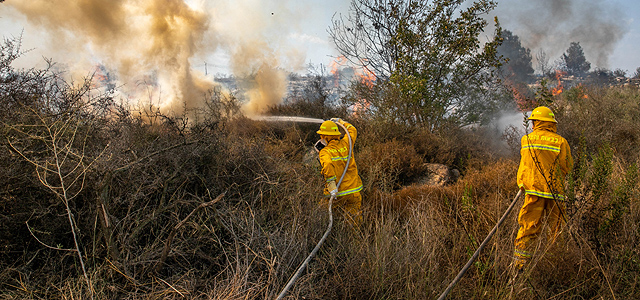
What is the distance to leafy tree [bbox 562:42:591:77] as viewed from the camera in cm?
5100

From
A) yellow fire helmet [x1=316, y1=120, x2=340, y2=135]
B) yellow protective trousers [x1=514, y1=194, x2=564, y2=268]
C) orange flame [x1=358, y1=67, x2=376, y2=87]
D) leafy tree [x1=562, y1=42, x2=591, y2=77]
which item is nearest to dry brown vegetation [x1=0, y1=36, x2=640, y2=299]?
yellow protective trousers [x1=514, y1=194, x2=564, y2=268]

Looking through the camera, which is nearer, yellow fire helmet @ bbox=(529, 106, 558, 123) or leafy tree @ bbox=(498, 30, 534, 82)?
yellow fire helmet @ bbox=(529, 106, 558, 123)

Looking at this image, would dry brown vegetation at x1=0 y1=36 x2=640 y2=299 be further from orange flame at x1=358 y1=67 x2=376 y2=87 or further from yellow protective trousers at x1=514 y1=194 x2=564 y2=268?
orange flame at x1=358 y1=67 x2=376 y2=87

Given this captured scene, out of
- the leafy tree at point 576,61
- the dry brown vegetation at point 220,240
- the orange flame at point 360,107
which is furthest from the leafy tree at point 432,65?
the leafy tree at point 576,61

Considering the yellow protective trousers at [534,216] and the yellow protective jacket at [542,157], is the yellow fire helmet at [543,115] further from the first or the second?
the yellow protective trousers at [534,216]

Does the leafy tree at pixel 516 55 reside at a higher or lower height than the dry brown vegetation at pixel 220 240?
higher

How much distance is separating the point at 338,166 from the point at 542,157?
243cm

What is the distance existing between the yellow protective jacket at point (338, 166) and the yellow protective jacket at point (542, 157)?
2.04 metres

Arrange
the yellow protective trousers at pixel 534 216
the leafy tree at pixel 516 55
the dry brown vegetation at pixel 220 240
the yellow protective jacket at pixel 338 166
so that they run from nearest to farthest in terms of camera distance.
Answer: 1. the dry brown vegetation at pixel 220 240
2. the yellow protective trousers at pixel 534 216
3. the yellow protective jacket at pixel 338 166
4. the leafy tree at pixel 516 55

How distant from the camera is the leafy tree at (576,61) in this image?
5100 centimetres

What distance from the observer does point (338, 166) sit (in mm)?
Answer: 4574

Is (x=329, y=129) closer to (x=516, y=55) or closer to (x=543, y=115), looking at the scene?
(x=543, y=115)

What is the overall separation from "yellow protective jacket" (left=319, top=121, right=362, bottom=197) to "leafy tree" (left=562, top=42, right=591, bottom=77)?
60.6m

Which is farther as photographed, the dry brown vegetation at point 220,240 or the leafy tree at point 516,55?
the leafy tree at point 516,55
